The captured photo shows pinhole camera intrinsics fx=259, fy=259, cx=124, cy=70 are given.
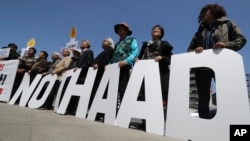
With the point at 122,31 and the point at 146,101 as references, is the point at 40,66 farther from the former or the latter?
the point at 146,101

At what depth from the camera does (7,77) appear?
7.82 m

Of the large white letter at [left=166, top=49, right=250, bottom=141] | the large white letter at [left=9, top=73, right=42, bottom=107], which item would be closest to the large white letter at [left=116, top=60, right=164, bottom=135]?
the large white letter at [left=166, top=49, right=250, bottom=141]

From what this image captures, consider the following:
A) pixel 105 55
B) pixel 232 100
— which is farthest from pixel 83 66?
pixel 232 100

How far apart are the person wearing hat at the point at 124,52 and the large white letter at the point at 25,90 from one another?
2.87 m

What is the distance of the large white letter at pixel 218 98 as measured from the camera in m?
2.82

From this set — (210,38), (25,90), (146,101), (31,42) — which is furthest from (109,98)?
(31,42)

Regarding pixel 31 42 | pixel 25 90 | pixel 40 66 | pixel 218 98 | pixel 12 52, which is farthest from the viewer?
pixel 31 42

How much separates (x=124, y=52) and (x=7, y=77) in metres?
4.74

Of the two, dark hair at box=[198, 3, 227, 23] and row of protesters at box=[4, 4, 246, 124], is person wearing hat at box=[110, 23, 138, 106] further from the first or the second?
dark hair at box=[198, 3, 227, 23]

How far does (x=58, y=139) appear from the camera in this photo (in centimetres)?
244

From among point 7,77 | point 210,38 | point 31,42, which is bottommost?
point 7,77

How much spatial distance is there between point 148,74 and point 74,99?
2.45 m

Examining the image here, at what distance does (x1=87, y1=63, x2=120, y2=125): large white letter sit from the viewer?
4156 mm

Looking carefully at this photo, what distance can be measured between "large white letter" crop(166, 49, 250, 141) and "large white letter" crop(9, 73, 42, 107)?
4.51 meters
